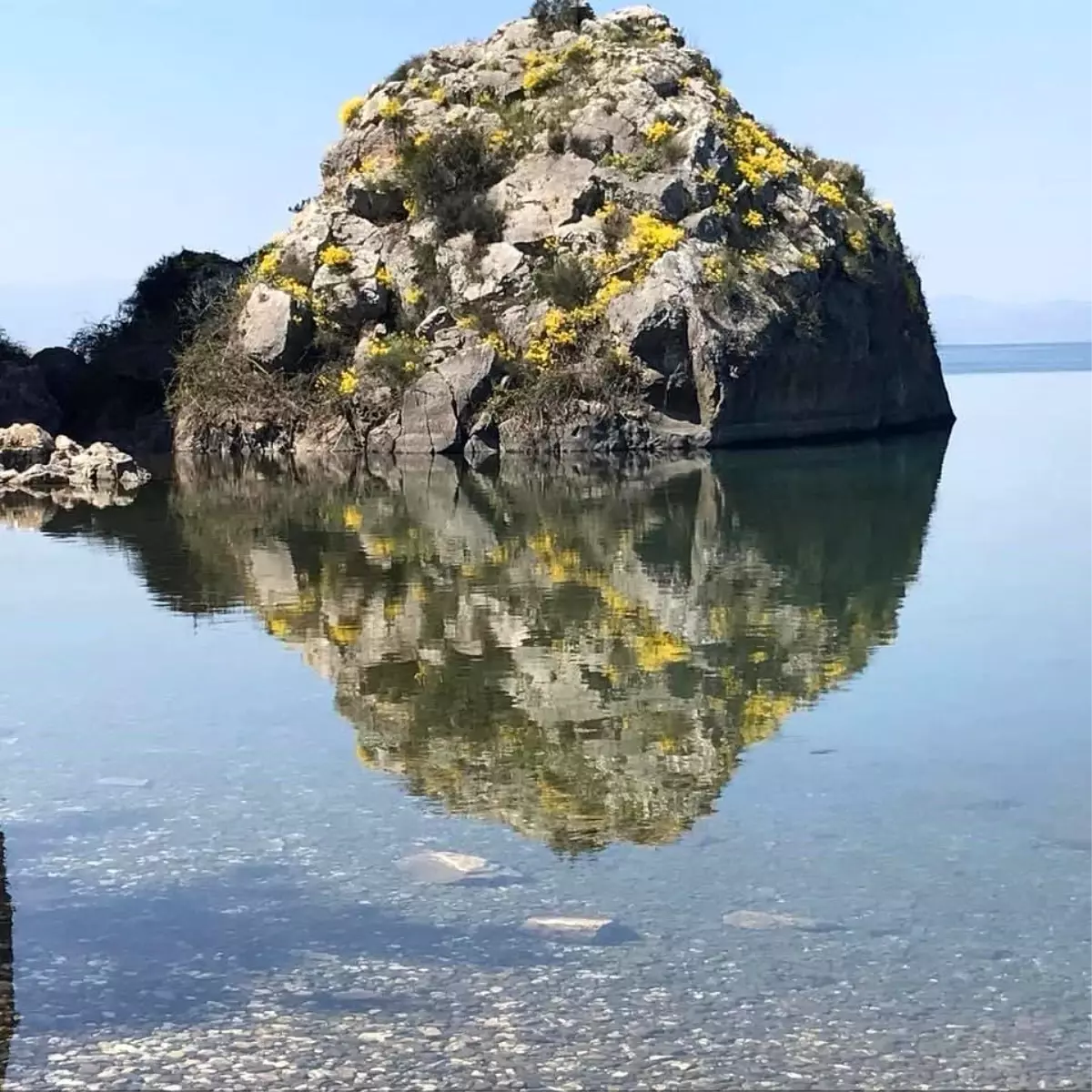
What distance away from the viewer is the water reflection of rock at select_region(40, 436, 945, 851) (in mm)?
10406

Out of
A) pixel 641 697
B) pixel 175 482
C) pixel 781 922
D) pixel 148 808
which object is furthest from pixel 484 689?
pixel 175 482

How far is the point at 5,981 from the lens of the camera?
6.80 m

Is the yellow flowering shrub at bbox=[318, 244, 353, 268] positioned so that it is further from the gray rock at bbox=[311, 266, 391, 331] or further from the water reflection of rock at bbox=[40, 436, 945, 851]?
the water reflection of rock at bbox=[40, 436, 945, 851]

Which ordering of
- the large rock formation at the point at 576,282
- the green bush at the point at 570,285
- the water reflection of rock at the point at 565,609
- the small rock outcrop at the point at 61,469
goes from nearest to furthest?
the water reflection of rock at the point at 565,609, the small rock outcrop at the point at 61,469, the large rock formation at the point at 576,282, the green bush at the point at 570,285

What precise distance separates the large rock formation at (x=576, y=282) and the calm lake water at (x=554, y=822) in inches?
875

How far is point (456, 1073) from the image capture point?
19.3 ft

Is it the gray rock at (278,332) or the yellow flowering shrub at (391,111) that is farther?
the yellow flowering shrub at (391,111)

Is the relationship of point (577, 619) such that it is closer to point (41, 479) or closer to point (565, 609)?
point (565, 609)

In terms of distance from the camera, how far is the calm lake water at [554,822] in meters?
6.22

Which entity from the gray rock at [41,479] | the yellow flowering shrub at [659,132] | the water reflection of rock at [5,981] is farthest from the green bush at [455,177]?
the water reflection of rock at [5,981]

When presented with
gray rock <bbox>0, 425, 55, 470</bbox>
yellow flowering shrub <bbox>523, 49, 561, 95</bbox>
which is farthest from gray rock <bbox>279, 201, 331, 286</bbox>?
gray rock <bbox>0, 425, 55, 470</bbox>

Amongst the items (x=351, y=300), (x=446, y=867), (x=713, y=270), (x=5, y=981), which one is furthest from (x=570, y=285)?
(x=5, y=981)

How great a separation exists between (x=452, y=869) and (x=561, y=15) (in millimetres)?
49181

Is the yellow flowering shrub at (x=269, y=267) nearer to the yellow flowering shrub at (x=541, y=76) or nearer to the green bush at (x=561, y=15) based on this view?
the yellow flowering shrub at (x=541, y=76)
